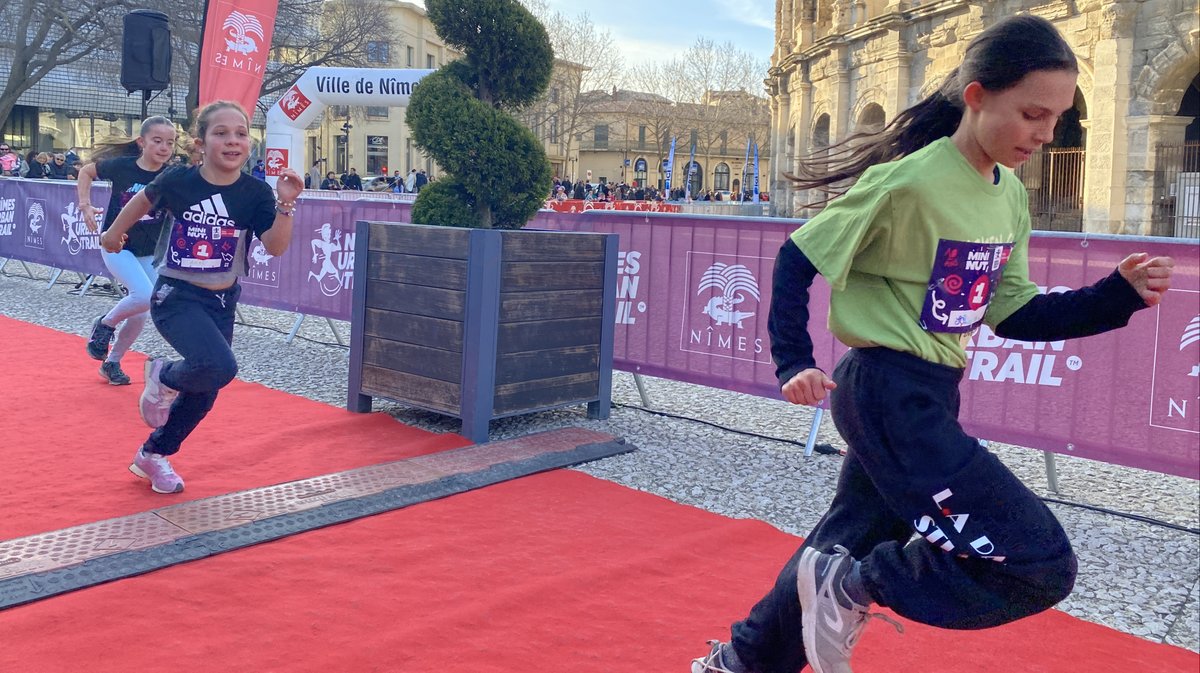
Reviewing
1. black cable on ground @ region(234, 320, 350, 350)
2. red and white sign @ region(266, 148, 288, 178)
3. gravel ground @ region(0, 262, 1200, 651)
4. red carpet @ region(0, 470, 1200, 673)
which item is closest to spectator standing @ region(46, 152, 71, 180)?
red and white sign @ region(266, 148, 288, 178)

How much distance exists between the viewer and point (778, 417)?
7.79 metres

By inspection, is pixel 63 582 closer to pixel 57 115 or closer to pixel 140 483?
pixel 140 483

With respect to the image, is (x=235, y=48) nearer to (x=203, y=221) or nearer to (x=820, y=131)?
(x=203, y=221)

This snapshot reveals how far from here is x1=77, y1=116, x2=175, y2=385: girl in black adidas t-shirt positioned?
7645mm

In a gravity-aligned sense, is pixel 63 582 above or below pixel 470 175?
below

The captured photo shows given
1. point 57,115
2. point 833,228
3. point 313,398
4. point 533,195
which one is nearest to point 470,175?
point 533,195

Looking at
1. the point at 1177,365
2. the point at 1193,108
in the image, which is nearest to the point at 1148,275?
the point at 1177,365

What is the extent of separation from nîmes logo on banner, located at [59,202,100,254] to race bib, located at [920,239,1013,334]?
41.3ft

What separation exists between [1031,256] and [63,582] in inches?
187

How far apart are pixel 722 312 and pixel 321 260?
15.3 feet

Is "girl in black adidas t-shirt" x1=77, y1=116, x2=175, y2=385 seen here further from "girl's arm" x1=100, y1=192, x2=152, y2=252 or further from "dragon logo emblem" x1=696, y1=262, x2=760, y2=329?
"dragon logo emblem" x1=696, y1=262, x2=760, y2=329

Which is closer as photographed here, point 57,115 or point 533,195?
point 533,195

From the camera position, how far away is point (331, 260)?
1004 centimetres

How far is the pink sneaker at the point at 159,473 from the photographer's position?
498cm
